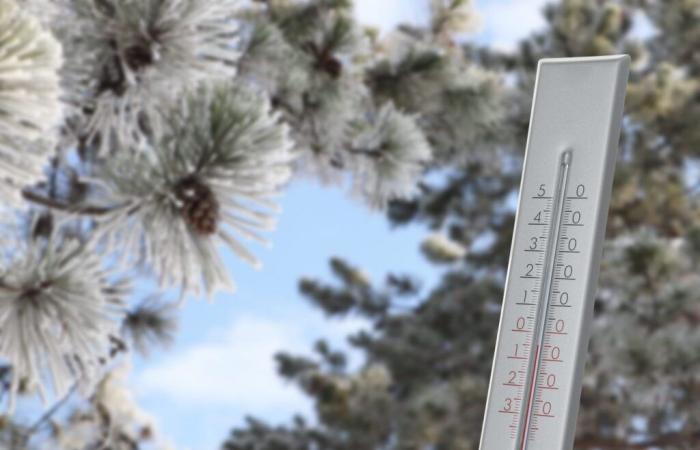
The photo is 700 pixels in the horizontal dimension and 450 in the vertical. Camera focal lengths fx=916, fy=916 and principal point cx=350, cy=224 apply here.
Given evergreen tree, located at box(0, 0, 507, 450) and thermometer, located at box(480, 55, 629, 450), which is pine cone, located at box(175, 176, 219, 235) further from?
thermometer, located at box(480, 55, 629, 450)

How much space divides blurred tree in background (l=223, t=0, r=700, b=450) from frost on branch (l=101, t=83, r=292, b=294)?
0.76 metres

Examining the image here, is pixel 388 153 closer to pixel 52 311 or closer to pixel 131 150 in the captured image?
pixel 131 150

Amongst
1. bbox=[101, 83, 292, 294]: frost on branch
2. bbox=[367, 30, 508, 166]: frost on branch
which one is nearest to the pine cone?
bbox=[101, 83, 292, 294]: frost on branch

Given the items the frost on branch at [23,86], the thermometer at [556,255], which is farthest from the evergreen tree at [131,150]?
the thermometer at [556,255]

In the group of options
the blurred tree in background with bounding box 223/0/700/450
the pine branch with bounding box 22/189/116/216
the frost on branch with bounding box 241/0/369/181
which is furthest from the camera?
the blurred tree in background with bounding box 223/0/700/450

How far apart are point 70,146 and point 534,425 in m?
0.91

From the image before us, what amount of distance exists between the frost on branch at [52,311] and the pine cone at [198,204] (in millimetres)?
107

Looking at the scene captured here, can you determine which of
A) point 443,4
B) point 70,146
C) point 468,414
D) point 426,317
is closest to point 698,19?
point 426,317

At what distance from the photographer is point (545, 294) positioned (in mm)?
604

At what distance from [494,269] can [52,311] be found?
3.92 m

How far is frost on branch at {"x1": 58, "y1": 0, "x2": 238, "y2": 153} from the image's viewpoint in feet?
3.44

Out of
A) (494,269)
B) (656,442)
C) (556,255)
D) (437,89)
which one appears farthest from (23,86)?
(494,269)

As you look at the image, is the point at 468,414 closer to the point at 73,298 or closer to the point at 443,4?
the point at 443,4

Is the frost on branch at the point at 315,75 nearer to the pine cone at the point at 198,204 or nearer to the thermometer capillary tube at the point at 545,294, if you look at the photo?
the pine cone at the point at 198,204
